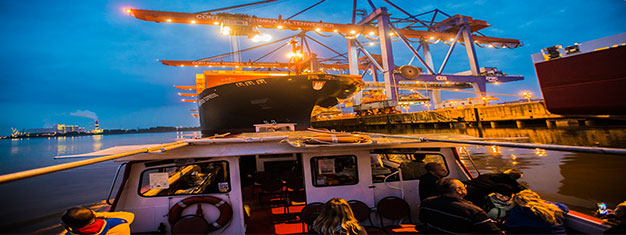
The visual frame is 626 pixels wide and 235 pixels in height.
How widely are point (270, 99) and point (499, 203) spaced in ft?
33.3

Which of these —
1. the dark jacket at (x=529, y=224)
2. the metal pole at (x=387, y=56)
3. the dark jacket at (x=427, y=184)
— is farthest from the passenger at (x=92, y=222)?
the metal pole at (x=387, y=56)

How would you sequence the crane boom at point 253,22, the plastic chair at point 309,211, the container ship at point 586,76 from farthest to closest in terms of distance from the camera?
the crane boom at point 253,22, the container ship at point 586,76, the plastic chair at point 309,211

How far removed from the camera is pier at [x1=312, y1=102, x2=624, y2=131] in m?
11.8

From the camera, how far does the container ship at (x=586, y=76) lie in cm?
539

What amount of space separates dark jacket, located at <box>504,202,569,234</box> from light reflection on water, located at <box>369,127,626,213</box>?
6440mm

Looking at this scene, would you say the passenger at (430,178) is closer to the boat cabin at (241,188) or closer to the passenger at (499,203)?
the boat cabin at (241,188)

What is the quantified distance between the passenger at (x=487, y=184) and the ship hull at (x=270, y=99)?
26.4 feet

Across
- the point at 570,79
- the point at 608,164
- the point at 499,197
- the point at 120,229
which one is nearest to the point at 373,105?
the point at 608,164

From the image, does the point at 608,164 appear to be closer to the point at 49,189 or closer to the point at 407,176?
the point at 407,176

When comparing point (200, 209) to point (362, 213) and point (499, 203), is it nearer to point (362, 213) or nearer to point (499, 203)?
point (362, 213)

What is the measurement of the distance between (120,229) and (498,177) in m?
6.24

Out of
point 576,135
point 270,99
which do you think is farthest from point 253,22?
point 576,135

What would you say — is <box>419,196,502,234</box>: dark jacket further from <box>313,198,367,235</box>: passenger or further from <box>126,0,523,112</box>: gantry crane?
<box>126,0,523,112</box>: gantry crane

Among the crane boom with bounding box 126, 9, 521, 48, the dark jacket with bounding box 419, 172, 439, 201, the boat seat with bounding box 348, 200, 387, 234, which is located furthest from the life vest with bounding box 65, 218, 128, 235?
the crane boom with bounding box 126, 9, 521, 48
